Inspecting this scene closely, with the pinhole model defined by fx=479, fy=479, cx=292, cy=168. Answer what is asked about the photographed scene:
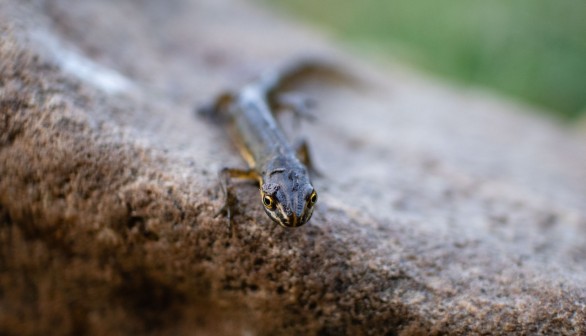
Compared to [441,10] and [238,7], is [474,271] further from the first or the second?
[441,10]

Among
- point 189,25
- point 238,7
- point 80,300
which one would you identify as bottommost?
point 80,300

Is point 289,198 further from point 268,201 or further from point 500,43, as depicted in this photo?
point 500,43

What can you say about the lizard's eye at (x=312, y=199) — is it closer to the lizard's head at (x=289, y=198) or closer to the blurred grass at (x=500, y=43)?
the lizard's head at (x=289, y=198)

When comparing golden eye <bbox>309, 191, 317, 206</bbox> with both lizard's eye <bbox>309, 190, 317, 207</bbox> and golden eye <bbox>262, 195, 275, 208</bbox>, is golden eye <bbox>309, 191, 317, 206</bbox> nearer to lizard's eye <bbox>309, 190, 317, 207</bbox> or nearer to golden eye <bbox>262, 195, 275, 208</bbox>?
lizard's eye <bbox>309, 190, 317, 207</bbox>

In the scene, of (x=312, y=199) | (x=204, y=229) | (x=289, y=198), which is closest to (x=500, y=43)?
(x=312, y=199)

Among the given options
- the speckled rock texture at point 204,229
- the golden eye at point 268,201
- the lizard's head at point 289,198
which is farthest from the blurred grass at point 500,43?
the golden eye at point 268,201

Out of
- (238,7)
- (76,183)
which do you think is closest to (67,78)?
(76,183)
